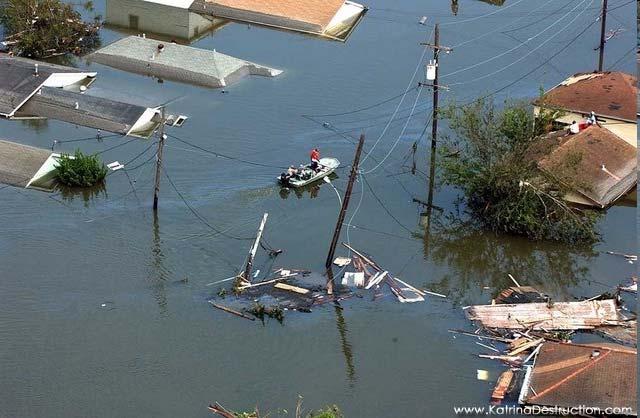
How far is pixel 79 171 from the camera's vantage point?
22516 millimetres

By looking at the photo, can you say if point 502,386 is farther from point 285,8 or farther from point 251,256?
point 285,8

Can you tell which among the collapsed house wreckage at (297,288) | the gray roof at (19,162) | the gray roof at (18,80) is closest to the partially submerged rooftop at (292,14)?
the gray roof at (18,80)

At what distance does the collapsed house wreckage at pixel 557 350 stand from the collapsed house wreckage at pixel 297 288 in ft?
5.06

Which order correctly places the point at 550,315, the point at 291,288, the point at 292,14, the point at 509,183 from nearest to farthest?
the point at 550,315, the point at 291,288, the point at 509,183, the point at 292,14

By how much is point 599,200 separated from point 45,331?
11065 mm

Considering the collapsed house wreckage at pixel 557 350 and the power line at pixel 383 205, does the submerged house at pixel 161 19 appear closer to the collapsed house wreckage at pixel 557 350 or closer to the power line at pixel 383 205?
the power line at pixel 383 205

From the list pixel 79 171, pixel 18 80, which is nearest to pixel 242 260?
pixel 79 171

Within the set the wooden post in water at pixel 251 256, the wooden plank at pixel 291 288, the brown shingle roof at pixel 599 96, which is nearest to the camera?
the wooden plank at pixel 291 288

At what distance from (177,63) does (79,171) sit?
689 cm

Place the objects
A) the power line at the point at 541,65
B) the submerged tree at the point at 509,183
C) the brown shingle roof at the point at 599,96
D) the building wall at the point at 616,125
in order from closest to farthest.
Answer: the submerged tree at the point at 509,183
the building wall at the point at 616,125
the brown shingle roof at the point at 599,96
the power line at the point at 541,65

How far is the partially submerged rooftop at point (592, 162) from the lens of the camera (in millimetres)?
21266

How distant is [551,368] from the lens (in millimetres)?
16125

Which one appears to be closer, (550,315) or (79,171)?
(550,315)

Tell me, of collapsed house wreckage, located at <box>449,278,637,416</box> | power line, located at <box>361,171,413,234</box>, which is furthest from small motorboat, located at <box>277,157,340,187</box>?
collapsed house wreckage, located at <box>449,278,637,416</box>
